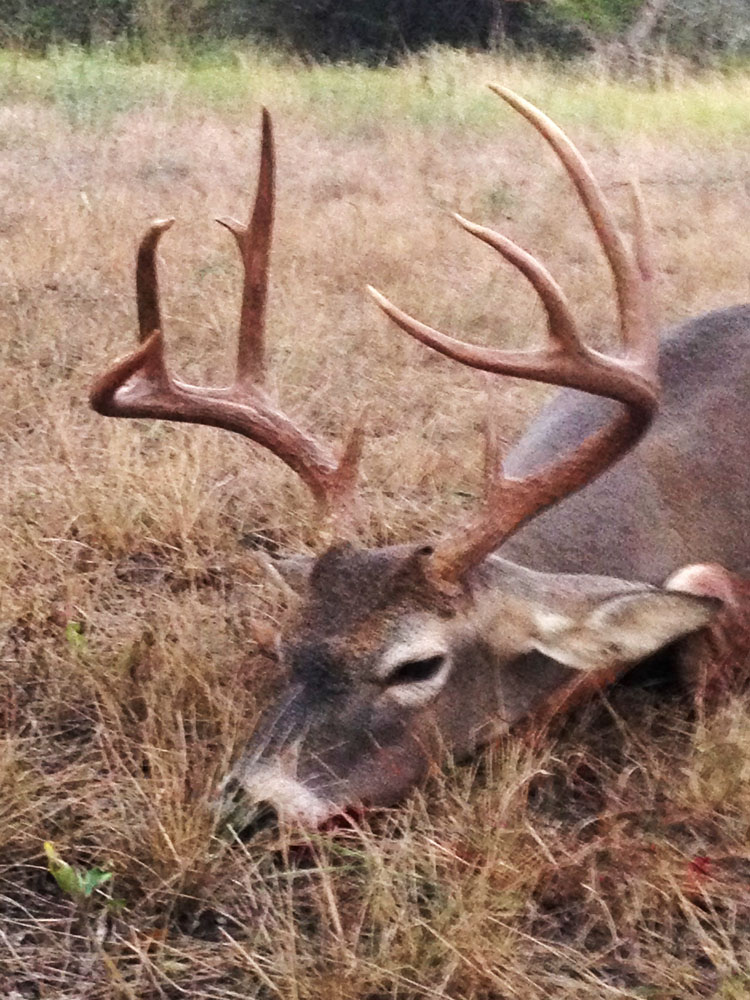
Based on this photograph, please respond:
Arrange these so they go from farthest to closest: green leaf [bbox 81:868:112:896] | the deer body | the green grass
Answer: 1. the green grass
2. the deer body
3. green leaf [bbox 81:868:112:896]

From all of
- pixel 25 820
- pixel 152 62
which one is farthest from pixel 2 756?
pixel 152 62

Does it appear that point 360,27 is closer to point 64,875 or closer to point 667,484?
point 667,484

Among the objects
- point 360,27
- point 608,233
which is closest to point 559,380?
point 608,233

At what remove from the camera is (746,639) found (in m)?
3.01

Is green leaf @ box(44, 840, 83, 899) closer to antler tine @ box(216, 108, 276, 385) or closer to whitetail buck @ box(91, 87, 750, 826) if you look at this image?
whitetail buck @ box(91, 87, 750, 826)

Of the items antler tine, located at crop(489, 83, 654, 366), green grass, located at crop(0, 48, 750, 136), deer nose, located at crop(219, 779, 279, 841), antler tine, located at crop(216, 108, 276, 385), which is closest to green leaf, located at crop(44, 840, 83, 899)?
deer nose, located at crop(219, 779, 279, 841)

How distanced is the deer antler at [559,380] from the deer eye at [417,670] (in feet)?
0.57

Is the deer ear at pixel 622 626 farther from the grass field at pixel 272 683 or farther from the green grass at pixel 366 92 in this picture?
the green grass at pixel 366 92

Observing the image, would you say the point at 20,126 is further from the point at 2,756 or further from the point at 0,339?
the point at 2,756

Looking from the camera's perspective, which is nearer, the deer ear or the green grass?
the deer ear

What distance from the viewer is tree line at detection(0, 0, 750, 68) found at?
674 inches

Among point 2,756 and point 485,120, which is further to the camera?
point 485,120

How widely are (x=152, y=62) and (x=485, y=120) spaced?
6.05m

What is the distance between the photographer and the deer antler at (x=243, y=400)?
2.96 metres
